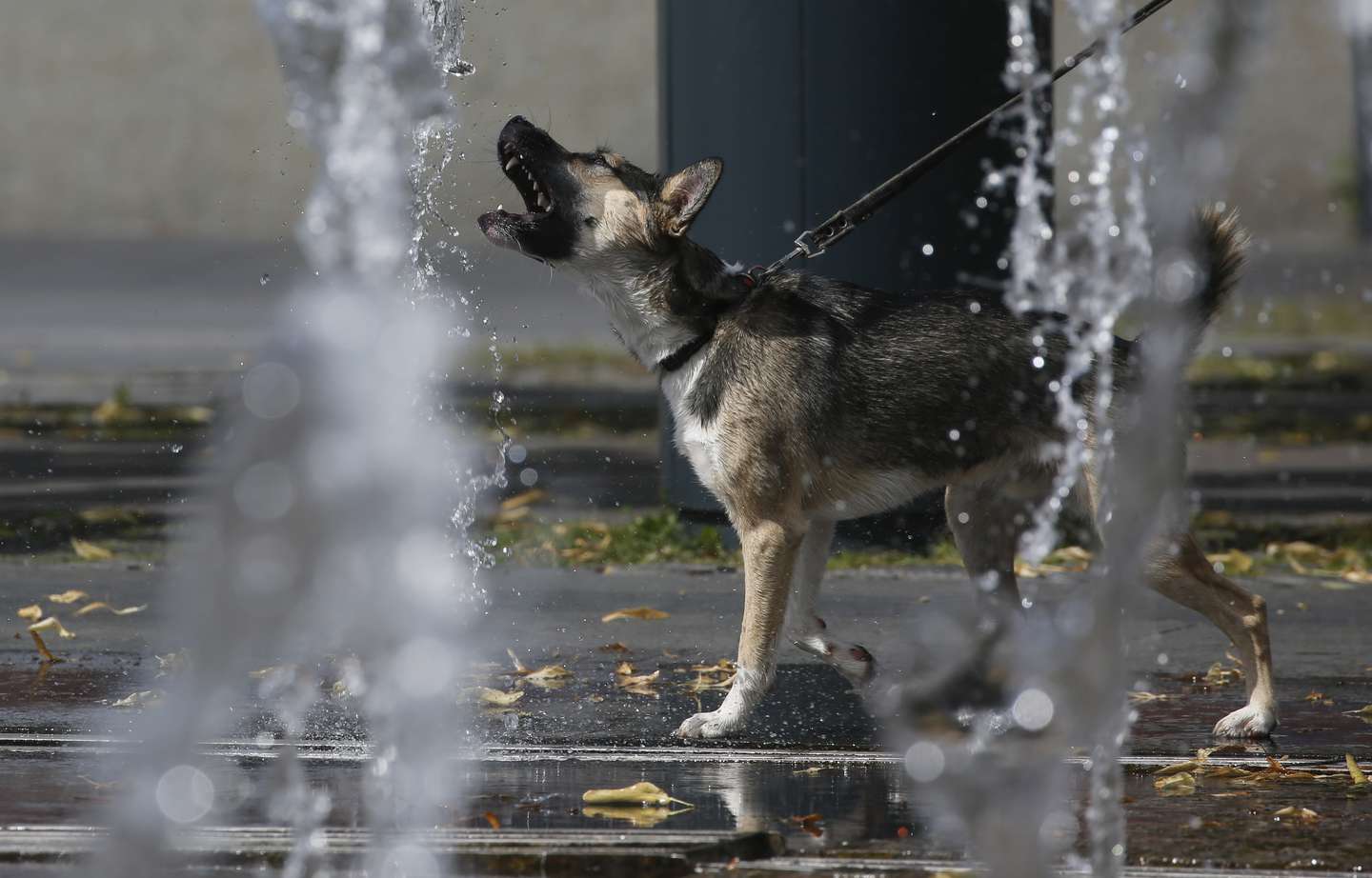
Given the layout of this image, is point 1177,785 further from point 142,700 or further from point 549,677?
point 142,700

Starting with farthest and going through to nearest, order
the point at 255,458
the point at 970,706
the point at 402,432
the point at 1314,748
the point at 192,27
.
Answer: the point at 192,27
the point at 1314,748
the point at 402,432
the point at 255,458
the point at 970,706

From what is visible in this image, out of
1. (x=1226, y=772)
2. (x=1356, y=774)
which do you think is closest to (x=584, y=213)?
(x=1226, y=772)

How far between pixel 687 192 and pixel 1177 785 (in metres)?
2.27

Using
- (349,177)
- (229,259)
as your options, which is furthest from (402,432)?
(229,259)

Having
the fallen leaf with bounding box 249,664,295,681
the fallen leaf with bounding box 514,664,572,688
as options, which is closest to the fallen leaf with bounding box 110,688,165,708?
the fallen leaf with bounding box 249,664,295,681

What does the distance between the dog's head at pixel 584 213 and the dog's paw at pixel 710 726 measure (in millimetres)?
1391

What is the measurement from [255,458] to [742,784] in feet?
5.49

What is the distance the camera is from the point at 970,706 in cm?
362

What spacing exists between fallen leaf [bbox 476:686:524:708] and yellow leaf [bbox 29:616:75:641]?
172 centimetres

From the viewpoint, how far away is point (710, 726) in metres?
5.55

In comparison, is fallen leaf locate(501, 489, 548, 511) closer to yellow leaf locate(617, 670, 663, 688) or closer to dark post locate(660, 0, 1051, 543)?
dark post locate(660, 0, 1051, 543)

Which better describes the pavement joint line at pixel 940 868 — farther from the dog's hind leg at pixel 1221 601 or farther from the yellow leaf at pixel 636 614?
the yellow leaf at pixel 636 614

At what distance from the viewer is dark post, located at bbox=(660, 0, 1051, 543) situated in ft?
27.1

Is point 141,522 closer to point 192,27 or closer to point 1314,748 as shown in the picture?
point 1314,748
